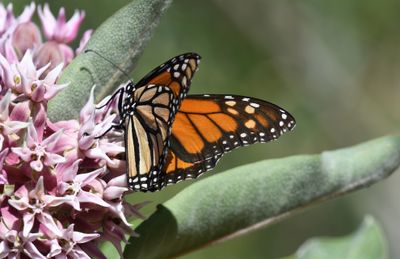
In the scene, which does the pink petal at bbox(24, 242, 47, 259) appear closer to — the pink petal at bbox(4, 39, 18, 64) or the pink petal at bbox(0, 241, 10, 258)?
the pink petal at bbox(0, 241, 10, 258)

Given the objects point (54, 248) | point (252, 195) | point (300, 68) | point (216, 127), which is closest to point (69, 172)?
point (54, 248)

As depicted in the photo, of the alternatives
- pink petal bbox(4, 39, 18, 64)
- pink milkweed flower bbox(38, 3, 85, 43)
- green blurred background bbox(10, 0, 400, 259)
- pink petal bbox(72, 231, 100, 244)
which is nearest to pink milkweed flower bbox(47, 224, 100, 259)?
pink petal bbox(72, 231, 100, 244)

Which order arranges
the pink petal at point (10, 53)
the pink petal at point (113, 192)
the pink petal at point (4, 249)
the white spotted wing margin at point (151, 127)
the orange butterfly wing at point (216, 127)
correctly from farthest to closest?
1. the orange butterfly wing at point (216, 127)
2. the white spotted wing margin at point (151, 127)
3. the pink petal at point (10, 53)
4. the pink petal at point (113, 192)
5. the pink petal at point (4, 249)

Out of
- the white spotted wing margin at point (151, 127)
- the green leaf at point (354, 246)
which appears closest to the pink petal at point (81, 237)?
the white spotted wing margin at point (151, 127)

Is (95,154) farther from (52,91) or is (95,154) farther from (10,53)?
(10,53)

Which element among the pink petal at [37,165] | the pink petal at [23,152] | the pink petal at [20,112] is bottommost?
the pink petal at [37,165]

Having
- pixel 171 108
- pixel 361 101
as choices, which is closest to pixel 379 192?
pixel 361 101

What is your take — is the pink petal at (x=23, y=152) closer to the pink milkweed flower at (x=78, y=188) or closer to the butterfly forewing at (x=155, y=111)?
the pink milkweed flower at (x=78, y=188)
